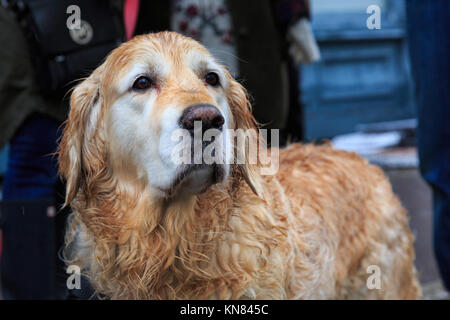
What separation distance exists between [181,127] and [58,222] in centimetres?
146

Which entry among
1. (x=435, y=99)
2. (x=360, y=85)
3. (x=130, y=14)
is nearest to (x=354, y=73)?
(x=360, y=85)

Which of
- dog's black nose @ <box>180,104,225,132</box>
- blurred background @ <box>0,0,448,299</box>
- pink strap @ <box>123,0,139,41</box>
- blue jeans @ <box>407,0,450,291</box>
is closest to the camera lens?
dog's black nose @ <box>180,104,225,132</box>

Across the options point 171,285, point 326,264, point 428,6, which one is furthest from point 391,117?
point 171,285

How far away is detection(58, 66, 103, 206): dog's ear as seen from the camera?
1.89m

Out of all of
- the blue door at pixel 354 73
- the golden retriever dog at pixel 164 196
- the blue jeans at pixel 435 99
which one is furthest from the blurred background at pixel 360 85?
the golden retriever dog at pixel 164 196

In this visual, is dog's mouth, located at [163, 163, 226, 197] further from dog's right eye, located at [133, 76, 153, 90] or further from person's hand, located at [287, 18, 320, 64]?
person's hand, located at [287, 18, 320, 64]

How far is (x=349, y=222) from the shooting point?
8.04ft

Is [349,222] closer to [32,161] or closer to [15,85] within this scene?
[32,161]

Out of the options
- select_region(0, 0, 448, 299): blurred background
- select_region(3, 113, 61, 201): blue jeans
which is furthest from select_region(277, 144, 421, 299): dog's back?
select_region(0, 0, 448, 299): blurred background

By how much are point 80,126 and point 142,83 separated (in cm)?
33

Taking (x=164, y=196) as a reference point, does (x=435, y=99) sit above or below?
above

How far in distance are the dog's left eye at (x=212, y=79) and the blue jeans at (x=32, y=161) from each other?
1034 millimetres

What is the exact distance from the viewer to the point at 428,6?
278 cm
